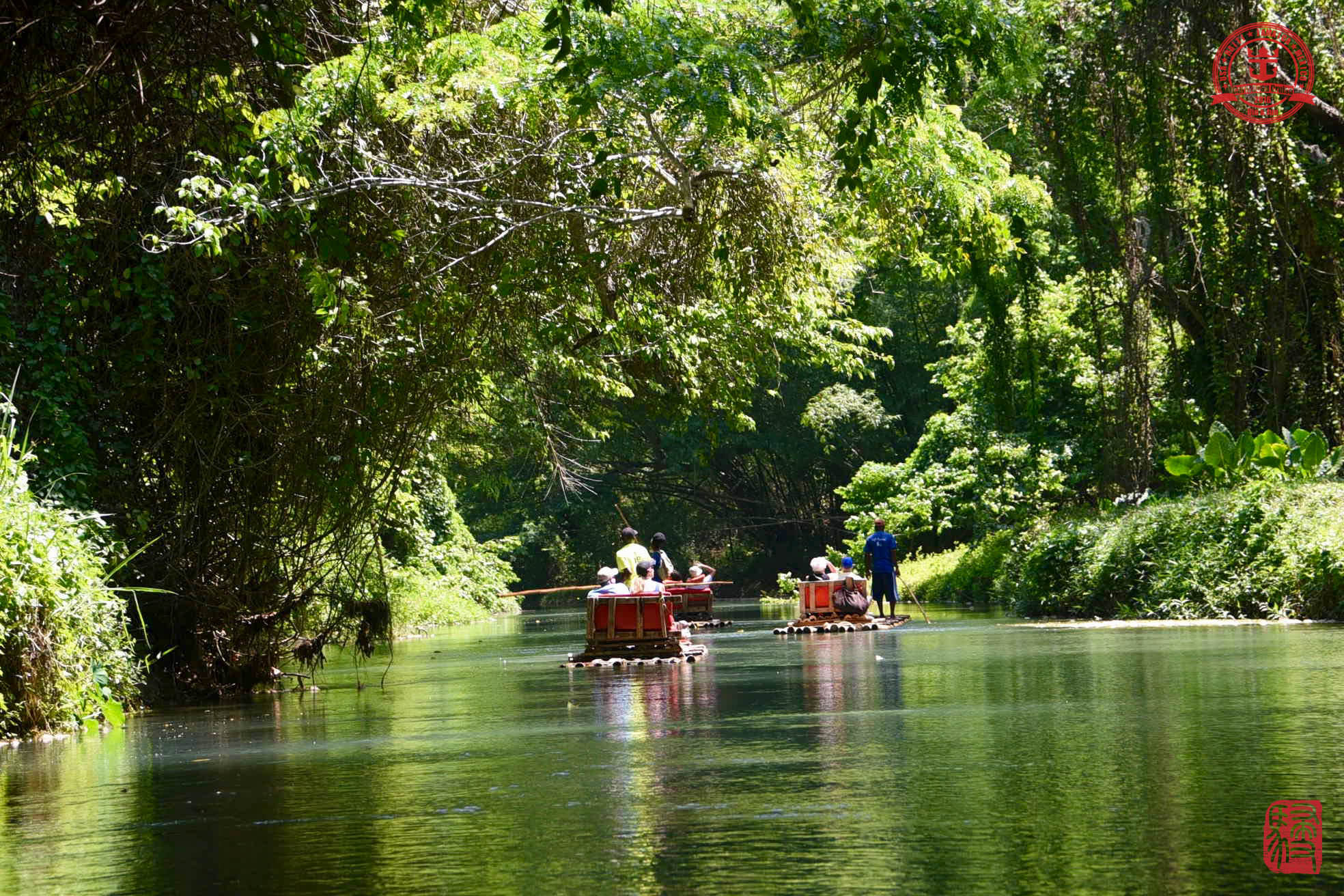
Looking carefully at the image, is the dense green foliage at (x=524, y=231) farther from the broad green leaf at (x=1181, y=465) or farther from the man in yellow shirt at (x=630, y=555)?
the man in yellow shirt at (x=630, y=555)

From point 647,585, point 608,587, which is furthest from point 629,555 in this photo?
point 608,587

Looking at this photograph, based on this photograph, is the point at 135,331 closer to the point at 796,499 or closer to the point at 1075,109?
the point at 1075,109

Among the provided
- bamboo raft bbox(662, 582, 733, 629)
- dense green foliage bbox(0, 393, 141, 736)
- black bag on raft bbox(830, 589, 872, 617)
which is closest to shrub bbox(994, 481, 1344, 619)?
black bag on raft bbox(830, 589, 872, 617)

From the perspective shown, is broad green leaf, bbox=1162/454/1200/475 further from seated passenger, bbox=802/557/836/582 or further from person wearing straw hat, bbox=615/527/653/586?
person wearing straw hat, bbox=615/527/653/586

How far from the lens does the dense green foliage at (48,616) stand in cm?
1343

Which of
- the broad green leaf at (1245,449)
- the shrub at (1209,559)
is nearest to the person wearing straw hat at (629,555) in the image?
the shrub at (1209,559)

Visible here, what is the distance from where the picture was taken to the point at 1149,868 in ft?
19.3

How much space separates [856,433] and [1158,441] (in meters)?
20.6

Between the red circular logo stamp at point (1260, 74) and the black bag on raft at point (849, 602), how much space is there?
9983 mm

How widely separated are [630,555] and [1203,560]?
29.4 feet

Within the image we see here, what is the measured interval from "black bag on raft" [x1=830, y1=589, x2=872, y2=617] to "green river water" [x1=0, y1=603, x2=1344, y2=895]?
38.4 feet

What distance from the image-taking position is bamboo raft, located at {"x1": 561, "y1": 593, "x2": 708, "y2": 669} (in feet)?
69.4

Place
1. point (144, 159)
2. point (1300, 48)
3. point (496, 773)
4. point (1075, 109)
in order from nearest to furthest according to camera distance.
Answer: point (496, 773), point (144, 159), point (1300, 48), point (1075, 109)

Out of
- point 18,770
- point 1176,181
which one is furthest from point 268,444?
point 1176,181
